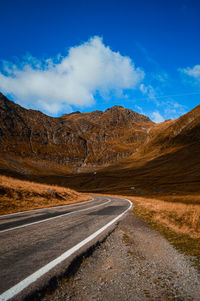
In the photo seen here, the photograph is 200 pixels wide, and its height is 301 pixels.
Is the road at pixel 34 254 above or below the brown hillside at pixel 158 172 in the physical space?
below

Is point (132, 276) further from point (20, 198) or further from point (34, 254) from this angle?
point (20, 198)

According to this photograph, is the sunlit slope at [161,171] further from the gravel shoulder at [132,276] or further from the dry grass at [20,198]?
the gravel shoulder at [132,276]

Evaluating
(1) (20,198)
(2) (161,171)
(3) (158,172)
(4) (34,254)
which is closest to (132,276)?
(4) (34,254)

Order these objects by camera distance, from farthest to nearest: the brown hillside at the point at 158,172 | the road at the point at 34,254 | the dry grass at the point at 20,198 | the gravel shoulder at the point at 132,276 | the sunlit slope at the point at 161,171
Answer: the brown hillside at the point at 158,172, the sunlit slope at the point at 161,171, the dry grass at the point at 20,198, the road at the point at 34,254, the gravel shoulder at the point at 132,276

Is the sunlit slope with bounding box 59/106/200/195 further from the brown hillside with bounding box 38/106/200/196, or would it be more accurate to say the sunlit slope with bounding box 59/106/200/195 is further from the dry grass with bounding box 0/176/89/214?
the dry grass with bounding box 0/176/89/214

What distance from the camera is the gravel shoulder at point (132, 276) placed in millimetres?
2793

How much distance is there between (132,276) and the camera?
349 cm

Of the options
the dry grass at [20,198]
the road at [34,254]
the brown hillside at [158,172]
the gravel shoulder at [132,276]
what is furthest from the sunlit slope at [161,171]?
the gravel shoulder at [132,276]

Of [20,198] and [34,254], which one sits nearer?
[34,254]

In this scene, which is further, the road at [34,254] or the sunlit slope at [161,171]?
the sunlit slope at [161,171]

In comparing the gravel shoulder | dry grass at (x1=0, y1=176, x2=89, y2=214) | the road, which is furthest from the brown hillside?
the gravel shoulder

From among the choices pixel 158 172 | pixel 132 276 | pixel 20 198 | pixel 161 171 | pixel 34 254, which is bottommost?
pixel 132 276

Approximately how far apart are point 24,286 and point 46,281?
0.37 m

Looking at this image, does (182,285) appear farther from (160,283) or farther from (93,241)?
(93,241)
